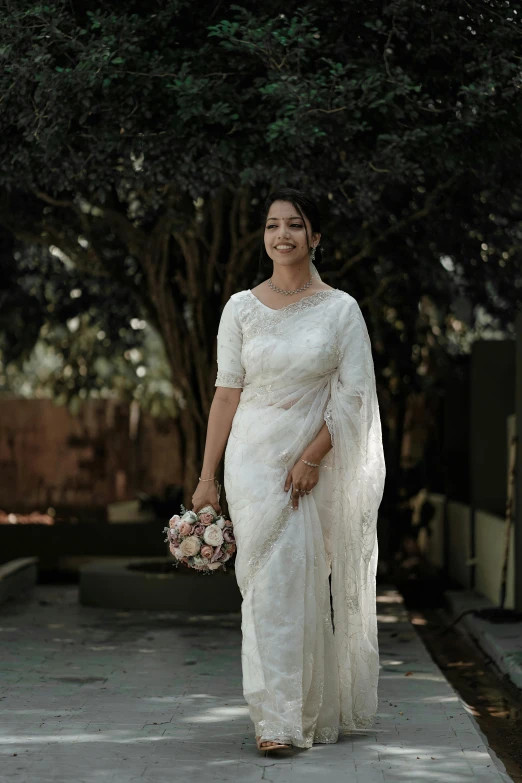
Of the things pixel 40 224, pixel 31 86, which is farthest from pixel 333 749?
pixel 40 224

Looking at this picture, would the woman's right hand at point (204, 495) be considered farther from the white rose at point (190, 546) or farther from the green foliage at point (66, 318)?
the green foliage at point (66, 318)

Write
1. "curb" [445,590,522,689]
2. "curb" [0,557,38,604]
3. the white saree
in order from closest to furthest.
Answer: the white saree, "curb" [445,590,522,689], "curb" [0,557,38,604]

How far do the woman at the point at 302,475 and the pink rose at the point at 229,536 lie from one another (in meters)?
0.06

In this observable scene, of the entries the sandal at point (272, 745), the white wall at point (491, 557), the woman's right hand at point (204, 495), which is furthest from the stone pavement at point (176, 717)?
the white wall at point (491, 557)

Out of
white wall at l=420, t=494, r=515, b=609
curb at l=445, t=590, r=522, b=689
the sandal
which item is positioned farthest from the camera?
white wall at l=420, t=494, r=515, b=609

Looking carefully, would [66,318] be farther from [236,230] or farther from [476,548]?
[476,548]

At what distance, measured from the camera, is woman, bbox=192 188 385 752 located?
17.9 ft

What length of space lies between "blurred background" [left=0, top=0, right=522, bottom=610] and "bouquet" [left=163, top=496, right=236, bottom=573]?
3096mm

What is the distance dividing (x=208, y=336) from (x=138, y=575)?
6.96 feet

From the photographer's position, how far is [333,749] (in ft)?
17.9

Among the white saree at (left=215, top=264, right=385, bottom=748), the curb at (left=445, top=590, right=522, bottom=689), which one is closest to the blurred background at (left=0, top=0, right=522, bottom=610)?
the curb at (left=445, top=590, right=522, bottom=689)

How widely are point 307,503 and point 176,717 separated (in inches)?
57.2

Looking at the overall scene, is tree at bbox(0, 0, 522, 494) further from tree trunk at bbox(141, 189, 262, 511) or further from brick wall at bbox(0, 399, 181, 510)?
brick wall at bbox(0, 399, 181, 510)

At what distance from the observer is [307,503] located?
5.59m
